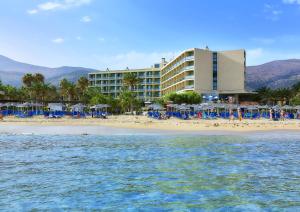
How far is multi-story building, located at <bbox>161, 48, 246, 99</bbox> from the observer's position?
8244 centimetres

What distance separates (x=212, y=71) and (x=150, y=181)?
248 feet

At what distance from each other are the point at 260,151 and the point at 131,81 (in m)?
82.3

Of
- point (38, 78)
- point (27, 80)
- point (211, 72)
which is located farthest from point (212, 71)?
point (27, 80)

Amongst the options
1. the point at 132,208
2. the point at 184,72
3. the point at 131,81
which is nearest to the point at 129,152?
the point at 132,208

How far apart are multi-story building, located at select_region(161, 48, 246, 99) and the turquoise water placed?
66.1m

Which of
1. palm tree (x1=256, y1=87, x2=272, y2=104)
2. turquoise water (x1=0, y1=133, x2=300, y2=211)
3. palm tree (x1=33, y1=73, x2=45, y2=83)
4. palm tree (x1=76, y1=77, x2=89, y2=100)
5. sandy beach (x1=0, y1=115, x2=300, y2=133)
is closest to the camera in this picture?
turquoise water (x1=0, y1=133, x2=300, y2=211)

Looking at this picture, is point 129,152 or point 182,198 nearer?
point 182,198

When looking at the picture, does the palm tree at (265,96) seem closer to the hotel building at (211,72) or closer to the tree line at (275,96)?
the tree line at (275,96)

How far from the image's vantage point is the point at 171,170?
12.6 meters

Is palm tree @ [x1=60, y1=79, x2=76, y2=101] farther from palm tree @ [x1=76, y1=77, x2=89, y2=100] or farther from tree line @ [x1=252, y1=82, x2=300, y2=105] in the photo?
tree line @ [x1=252, y1=82, x2=300, y2=105]

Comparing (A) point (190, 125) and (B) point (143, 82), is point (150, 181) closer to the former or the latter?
(A) point (190, 125)

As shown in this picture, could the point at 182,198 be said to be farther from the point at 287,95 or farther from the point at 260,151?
the point at 287,95

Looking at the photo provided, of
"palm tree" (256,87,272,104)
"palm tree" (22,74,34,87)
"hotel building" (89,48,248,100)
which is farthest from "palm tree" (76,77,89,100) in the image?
"palm tree" (256,87,272,104)

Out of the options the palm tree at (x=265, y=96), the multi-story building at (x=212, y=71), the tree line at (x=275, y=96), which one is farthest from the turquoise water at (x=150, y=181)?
the palm tree at (x=265, y=96)
